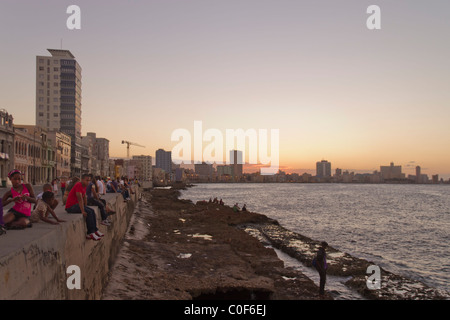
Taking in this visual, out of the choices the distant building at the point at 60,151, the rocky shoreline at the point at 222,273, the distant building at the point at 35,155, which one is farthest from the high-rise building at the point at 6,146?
the rocky shoreline at the point at 222,273

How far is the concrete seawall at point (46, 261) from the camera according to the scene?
15.2 ft

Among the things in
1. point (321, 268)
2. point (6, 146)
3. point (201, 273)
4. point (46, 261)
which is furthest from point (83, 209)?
point (6, 146)

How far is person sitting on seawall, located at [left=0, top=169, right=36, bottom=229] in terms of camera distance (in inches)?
269

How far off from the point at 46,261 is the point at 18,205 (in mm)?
2095

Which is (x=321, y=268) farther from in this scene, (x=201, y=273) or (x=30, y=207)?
(x=30, y=207)

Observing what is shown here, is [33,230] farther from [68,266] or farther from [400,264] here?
[400,264]

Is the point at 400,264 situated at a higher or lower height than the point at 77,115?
lower

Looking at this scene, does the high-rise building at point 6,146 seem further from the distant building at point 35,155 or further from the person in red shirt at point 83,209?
the person in red shirt at point 83,209

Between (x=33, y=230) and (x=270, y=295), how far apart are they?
9619 mm

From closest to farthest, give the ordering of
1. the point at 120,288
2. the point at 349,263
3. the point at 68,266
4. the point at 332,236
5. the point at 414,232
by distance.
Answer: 1. the point at 68,266
2. the point at 120,288
3. the point at 349,263
4. the point at 332,236
5. the point at 414,232

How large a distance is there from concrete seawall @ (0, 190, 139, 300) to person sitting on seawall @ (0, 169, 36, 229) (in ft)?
0.90

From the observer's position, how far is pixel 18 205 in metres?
7.21

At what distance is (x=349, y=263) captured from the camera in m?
20.0
